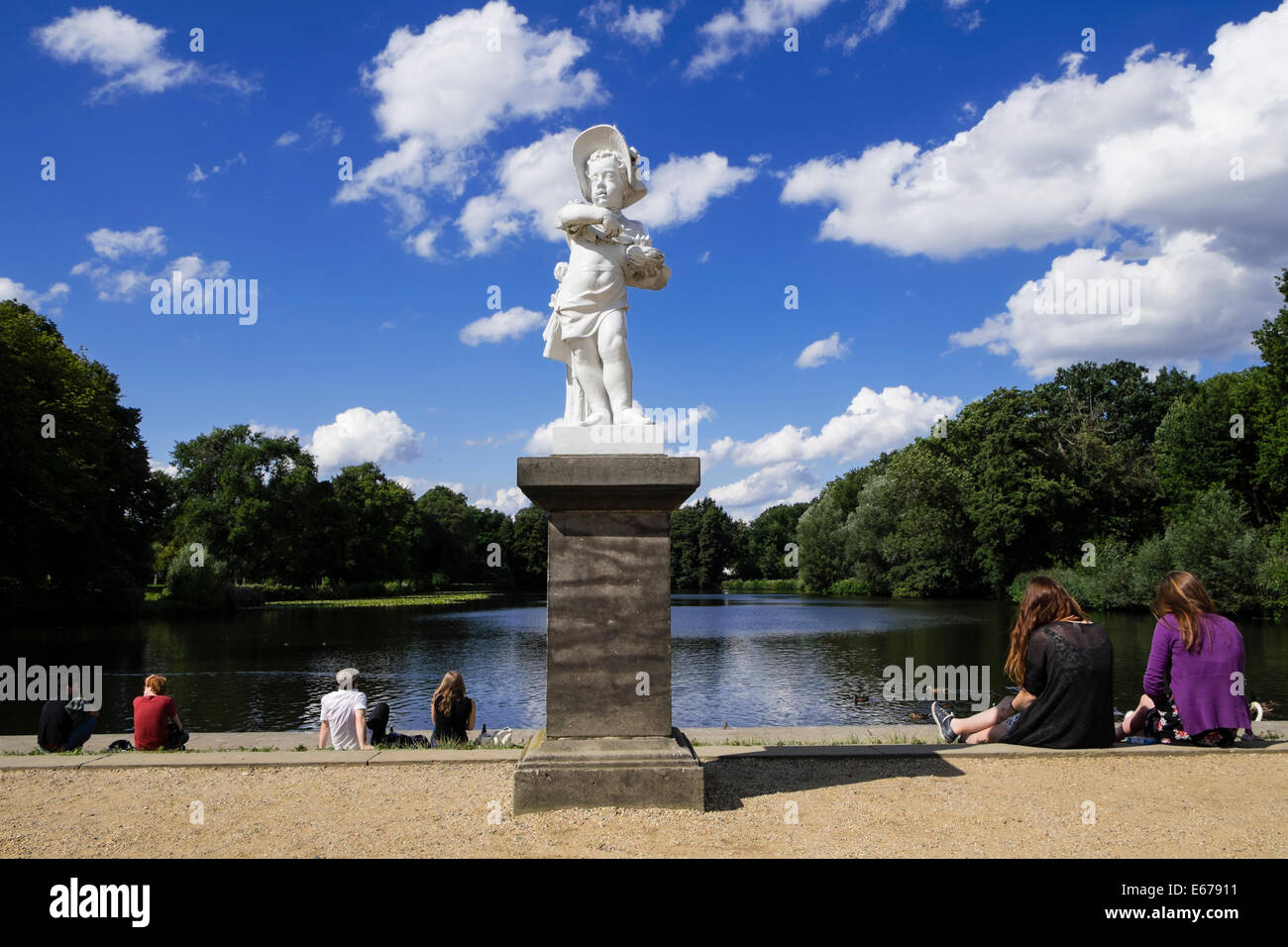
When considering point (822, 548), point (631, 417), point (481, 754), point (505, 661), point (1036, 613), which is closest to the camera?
point (631, 417)

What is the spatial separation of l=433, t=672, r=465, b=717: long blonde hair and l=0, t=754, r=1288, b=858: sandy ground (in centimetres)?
200

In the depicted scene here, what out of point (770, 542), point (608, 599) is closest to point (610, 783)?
point (608, 599)

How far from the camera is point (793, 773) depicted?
664cm

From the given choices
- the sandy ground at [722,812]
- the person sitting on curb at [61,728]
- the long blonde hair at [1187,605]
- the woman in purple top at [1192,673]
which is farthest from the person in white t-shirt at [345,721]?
the long blonde hair at [1187,605]

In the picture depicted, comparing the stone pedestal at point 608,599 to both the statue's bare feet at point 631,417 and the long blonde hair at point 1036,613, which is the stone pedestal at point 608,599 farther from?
the long blonde hair at point 1036,613

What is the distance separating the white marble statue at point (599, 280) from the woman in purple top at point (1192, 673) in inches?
177

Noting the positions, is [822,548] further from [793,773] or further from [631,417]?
[631,417]

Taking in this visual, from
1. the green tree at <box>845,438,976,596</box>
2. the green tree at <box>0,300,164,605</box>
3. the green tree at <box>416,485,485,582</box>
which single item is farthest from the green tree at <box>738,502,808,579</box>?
the green tree at <box>0,300,164,605</box>

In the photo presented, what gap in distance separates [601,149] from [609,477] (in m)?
2.69

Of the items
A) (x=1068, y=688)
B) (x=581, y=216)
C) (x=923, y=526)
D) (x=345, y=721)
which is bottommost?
(x=345, y=721)

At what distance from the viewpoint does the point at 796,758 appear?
7062 mm

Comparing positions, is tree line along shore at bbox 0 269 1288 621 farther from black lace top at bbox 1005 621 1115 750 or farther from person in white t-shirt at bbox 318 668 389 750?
black lace top at bbox 1005 621 1115 750
